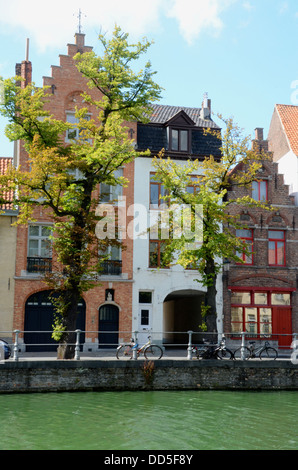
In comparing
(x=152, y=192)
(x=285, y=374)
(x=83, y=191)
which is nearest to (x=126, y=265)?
(x=152, y=192)

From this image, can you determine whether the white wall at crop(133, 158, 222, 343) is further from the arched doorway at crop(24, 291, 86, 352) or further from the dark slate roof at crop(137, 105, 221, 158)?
the arched doorway at crop(24, 291, 86, 352)

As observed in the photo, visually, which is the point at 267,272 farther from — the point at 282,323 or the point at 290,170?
the point at 290,170

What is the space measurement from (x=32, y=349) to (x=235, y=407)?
12941 millimetres

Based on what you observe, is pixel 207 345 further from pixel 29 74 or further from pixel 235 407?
pixel 29 74

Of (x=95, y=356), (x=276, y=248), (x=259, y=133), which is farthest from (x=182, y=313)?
(x=95, y=356)

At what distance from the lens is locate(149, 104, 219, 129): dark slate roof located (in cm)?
3095

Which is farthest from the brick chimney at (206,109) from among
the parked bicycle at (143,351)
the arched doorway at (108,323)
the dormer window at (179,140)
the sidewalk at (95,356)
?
the parked bicycle at (143,351)

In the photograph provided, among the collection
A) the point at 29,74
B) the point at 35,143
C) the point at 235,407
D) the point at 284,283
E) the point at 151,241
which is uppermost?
the point at 29,74

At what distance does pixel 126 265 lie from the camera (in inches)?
1102

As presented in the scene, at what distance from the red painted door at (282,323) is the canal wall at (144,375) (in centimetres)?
886

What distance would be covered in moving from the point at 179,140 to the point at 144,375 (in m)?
15.0

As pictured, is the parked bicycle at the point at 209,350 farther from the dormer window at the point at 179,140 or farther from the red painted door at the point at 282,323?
the dormer window at the point at 179,140

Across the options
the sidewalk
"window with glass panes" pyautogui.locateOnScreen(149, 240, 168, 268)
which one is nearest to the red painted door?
the sidewalk

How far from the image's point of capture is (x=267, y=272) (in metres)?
29.3
